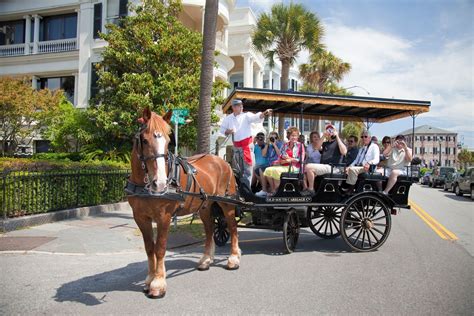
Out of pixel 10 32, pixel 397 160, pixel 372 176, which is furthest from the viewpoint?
pixel 10 32

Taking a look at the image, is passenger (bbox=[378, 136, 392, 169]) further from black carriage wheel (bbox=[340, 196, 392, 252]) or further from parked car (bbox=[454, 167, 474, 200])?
parked car (bbox=[454, 167, 474, 200])

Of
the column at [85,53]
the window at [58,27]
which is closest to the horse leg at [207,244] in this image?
the column at [85,53]

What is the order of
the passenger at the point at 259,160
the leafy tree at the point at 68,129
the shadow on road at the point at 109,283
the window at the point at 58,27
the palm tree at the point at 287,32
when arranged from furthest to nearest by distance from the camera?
the window at the point at 58,27 → the palm tree at the point at 287,32 → the leafy tree at the point at 68,129 → the passenger at the point at 259,160 → the shadow on road at the point at 109,283

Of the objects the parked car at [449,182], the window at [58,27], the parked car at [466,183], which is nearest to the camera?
the parked car at [466,183]

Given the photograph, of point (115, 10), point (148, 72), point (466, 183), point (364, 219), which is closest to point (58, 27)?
point (115, 10)

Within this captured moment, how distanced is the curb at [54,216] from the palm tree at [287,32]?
10283 millimetres

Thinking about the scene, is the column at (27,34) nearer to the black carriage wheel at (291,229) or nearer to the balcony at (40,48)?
the balcony at (40,48)

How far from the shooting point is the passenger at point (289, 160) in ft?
23.6

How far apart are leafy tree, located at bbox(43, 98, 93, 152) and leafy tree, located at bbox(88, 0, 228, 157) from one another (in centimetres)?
52

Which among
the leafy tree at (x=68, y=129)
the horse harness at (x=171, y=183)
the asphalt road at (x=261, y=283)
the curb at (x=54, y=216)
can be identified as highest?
the leafy tree at (x=68, y=129)

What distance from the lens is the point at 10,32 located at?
81.1 feet

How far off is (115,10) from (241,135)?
17.4 meters

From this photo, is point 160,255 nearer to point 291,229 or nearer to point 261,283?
point 261,283

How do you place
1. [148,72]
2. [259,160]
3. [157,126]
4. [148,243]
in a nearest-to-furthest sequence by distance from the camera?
[157,126] → [148,243] → [259,160] → [148,72]
